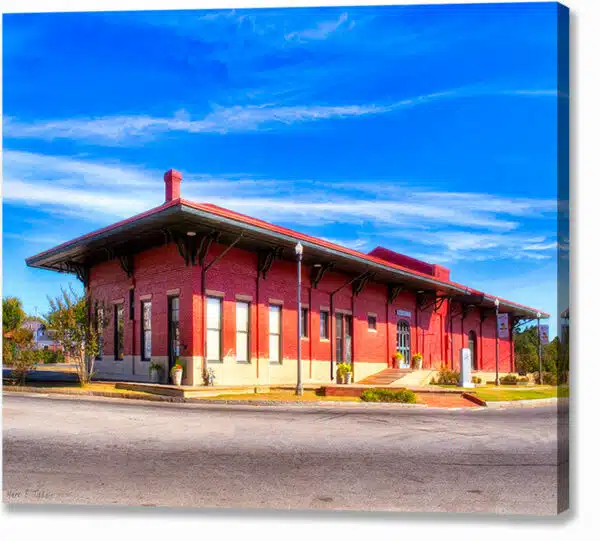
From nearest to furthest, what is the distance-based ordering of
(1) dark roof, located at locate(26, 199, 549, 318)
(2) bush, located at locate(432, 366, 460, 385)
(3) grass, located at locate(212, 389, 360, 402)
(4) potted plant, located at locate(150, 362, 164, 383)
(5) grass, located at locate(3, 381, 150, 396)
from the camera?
(3) grass, located at locate(212, 389, 360, 402)
(1) dark roof, located at locate(26, 199, 549, 318)
(2) bush, located at locate(432, 366, 460, 385)
(5) grass, located at locate(3, 381, 150, 396)
(4) potted plant, located at locate(150, 362, 164, 383)

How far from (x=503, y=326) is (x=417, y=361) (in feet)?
19.0

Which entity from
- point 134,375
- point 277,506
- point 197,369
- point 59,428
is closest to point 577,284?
point 277,506

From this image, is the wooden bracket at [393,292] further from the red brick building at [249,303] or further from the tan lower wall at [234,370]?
the tan lower wall at [234,370]

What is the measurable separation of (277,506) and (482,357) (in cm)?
1167

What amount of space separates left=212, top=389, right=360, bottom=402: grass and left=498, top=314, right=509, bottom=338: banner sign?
3984 millimetres

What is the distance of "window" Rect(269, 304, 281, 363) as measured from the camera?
21766 mm

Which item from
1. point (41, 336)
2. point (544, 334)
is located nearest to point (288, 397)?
point (544, 334)

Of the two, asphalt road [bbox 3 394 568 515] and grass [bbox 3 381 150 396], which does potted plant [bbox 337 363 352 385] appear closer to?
grass [bbox 3 381 150 396]

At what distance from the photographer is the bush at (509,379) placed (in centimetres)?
1594

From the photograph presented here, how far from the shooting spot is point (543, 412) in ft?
48.3

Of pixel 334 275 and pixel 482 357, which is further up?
pixel 334 275

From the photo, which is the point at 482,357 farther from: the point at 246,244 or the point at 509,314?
the point at 246,244

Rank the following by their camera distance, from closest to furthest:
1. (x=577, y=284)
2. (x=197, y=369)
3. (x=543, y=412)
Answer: (x=577, y=284)
(x=543, y=412)
(x=197, y=369)

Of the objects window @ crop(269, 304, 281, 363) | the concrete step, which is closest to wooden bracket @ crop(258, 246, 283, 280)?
window @ crop(269, 304, 281, 363)
